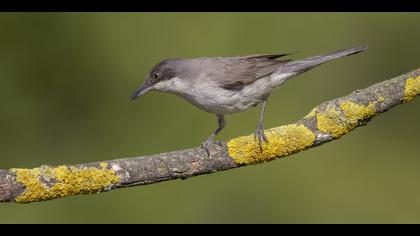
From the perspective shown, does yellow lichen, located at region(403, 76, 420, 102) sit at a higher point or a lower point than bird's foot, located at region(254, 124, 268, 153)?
higher

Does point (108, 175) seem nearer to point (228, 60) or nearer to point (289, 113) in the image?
point (228, 60)

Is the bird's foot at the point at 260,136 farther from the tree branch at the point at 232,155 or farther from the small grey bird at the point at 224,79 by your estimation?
the small grey bird at the point at 224,79

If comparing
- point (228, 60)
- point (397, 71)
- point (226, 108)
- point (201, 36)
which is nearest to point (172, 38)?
point (201, 36)

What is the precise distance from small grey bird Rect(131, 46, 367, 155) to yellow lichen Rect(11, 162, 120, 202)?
5.57ft

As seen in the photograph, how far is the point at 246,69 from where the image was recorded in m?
6.25

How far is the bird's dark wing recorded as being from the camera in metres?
6.08

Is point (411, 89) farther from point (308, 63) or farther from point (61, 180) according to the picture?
point (61, 180)

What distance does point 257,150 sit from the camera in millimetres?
4891

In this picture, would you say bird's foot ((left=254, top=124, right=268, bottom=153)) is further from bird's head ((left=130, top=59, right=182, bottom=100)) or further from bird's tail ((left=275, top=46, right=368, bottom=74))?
bird's head ((left=130, top=59, right=182, bottom=100))

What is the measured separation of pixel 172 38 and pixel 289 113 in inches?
62.4

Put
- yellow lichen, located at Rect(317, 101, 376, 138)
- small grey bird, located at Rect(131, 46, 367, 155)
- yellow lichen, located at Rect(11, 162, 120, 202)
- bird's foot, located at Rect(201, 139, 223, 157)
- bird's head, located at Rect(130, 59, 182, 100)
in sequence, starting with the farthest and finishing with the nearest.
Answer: bird's head, located at Rect(130, 59, 182, 100) < small grey bird, located at Rect(131, 46, 367, 155) < yellow lichen, located at Rect(317, 101, 376, 138) < bird's foot, located at Rect(201, 139, 223, 157) < yellow lichen, located at Rect(11, 162, 120, 202)

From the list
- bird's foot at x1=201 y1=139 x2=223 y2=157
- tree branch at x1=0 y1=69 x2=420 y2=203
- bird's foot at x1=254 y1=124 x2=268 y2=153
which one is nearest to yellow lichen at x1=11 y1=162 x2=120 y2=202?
tree branch at x1=0 y1=69 x2=420 y2=203

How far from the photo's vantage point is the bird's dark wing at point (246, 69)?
6.08 m

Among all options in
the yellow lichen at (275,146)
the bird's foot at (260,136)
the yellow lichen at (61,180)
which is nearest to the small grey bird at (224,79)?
the bird's foot at (260,136)
